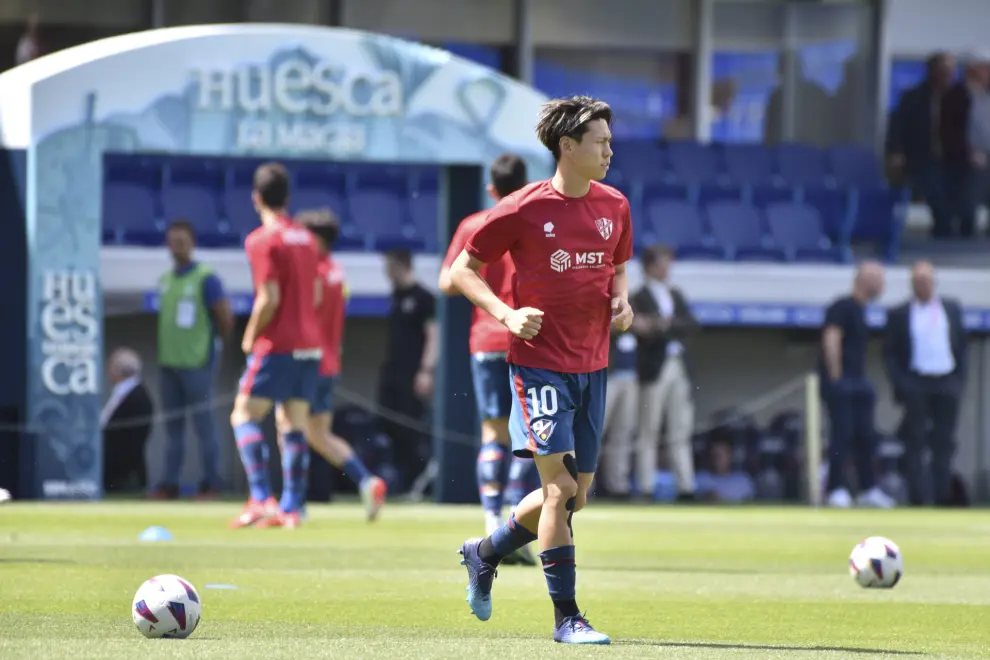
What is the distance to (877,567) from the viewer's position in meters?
10.1

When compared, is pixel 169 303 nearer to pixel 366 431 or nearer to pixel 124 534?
pixel 366 431

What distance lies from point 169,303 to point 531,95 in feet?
12.4

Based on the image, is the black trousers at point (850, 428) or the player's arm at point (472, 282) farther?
the black trousers at point (850, 428)

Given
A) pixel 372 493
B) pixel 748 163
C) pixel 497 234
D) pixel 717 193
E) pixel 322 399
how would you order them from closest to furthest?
pixel 497 234 → pixel 372 493 → pixel 322 399 → pixel 717 193 → pixel 748 163

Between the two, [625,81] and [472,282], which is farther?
[625,81]

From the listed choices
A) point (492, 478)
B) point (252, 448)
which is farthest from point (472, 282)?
point (252, 448)

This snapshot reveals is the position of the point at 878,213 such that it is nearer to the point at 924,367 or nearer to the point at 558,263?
the point at 924,367

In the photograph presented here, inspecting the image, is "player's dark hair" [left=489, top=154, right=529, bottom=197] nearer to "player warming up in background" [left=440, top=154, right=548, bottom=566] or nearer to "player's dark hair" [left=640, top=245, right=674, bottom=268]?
"player warming up in background" [left=440, top=154, right=548, bottom=566]

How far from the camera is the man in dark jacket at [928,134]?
905 inches

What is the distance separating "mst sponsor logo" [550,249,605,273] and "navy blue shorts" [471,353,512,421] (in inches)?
140

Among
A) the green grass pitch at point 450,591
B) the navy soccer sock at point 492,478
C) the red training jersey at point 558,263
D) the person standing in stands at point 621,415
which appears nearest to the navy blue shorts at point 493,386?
the navy soccer sock at point 492,478

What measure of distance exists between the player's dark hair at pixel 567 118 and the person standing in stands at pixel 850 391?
41.5ft

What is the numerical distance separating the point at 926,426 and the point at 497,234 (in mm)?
13549

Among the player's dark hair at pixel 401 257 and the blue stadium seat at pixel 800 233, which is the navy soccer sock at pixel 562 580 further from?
the blue stadium seat at pixel 800 233
